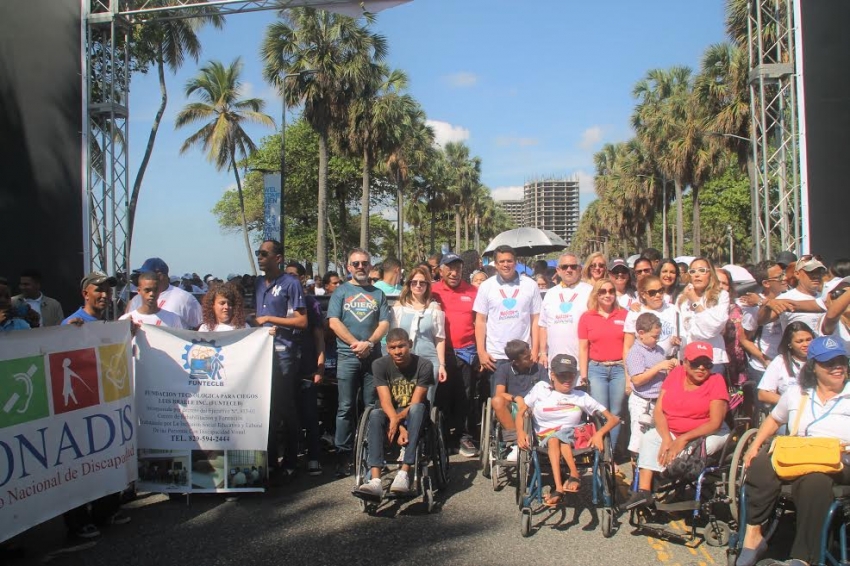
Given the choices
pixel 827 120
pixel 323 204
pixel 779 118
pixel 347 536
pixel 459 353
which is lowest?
pixel 347 536

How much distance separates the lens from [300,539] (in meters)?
4.86

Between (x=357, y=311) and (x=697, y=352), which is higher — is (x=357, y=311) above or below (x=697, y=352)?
above

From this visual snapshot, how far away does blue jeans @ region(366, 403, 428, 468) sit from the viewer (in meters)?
5.42

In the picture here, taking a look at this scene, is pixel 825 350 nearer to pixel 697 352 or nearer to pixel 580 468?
pixel 697 352

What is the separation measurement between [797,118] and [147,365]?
1178 centimetres

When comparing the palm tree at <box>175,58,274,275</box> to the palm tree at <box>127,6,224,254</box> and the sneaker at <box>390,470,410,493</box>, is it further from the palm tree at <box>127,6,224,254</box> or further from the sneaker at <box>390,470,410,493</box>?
the sneaker at <box>390,470,410,493</box>

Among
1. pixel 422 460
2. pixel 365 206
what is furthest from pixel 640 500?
pixel 365 206

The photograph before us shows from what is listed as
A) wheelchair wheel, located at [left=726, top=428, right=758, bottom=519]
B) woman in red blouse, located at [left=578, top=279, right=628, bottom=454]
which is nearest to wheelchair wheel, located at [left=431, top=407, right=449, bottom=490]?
woman in red blouse, located at [left=578, top=279, right=628, bottom=454]

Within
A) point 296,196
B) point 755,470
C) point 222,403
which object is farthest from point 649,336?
point 296,196

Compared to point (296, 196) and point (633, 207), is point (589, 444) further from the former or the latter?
point (633, 207)

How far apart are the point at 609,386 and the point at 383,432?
7.33 feet

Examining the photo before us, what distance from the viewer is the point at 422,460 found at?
18.3ft

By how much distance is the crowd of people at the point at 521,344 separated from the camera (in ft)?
16.8

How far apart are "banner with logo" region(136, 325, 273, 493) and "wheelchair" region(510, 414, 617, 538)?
2251 millimetres
